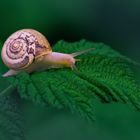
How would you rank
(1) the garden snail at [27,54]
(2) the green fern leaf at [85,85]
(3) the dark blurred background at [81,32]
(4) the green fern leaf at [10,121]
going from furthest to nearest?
(3) the dark blurred background at [81,32]
(1) the garden snail at [27,54]
(4) the green fern leaf at [10,121]
(2) the green fern leaf at [85,85]

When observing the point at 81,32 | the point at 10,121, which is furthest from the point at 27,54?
the point at 81,32

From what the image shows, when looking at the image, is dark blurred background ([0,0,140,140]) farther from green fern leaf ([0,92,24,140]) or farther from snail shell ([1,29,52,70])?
green fern leaf ([0,92,24,140])

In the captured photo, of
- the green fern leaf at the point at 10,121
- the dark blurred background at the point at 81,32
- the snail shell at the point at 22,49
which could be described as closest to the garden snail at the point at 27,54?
the snail shell at the point at 22,49

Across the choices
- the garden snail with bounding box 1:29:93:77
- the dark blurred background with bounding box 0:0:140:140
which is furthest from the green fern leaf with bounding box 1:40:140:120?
the dark blurred background with bounding box 0:0:140:140

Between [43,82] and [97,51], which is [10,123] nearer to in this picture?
[43,82]

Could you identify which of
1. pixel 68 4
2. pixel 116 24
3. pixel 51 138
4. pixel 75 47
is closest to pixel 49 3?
pixel 68 4

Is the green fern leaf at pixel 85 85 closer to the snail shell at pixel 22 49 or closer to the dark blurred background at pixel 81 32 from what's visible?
the snail shell at pixel 22 49

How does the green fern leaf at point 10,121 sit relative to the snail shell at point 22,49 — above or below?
below

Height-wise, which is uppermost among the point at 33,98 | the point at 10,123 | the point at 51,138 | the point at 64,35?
the point at 33,98

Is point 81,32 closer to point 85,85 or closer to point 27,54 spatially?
point 27,54
